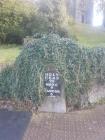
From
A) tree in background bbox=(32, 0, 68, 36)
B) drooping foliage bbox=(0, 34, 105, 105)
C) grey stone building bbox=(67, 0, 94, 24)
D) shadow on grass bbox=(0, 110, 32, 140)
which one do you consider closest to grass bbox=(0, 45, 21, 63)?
drooping foliage bbox=(0, 34, 105, 105)

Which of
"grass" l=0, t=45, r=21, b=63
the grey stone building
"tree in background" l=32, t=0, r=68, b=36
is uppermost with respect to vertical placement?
"tree in background" l=32, t=0, r=68, b=36

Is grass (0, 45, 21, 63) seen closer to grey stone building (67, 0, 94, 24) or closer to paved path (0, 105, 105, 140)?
paved path (0, 105, 105, 140)

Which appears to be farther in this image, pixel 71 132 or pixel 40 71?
pixel 40 71

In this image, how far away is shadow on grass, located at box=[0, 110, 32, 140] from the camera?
5.87 meters

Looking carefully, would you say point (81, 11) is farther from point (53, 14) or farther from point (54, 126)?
point (54, 126)

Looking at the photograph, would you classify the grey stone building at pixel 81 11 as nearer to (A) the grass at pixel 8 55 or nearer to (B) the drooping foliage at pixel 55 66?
(A) the grass at pixel 8 55

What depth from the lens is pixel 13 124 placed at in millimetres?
6453

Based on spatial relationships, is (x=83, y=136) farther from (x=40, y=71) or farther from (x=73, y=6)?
(x=73, y=6)

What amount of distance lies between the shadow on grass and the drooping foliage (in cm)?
52

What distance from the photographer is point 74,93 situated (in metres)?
7.40

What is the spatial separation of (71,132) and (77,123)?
1.71 feet

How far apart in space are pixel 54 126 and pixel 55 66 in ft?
4.57

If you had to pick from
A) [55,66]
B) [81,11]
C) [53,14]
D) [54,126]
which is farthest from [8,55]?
[81,11]

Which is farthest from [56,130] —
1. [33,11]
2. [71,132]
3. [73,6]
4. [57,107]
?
[73,6]
